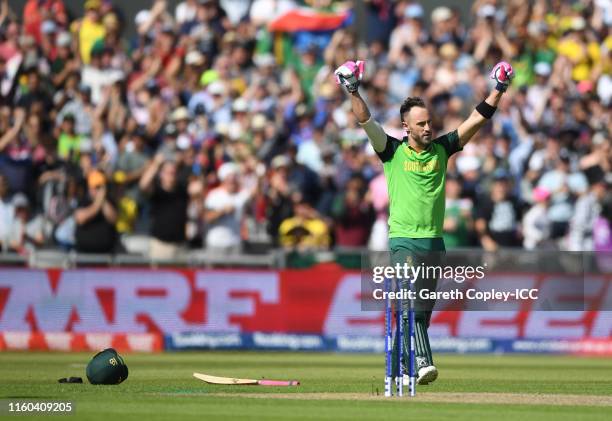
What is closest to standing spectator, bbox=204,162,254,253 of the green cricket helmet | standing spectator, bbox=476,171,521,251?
standing spectator, bbox=476,171,521,251

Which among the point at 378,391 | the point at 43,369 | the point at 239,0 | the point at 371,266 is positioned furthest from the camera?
the point at 239,0

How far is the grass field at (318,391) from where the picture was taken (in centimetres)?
1123

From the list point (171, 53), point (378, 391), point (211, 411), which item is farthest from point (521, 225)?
point (211, 411)

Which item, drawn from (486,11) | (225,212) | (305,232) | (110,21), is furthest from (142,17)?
(305,232)

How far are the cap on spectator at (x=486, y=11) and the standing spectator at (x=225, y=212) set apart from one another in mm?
6384

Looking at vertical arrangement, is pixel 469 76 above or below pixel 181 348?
above

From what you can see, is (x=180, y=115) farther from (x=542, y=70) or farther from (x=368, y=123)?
(x=368, y=123)

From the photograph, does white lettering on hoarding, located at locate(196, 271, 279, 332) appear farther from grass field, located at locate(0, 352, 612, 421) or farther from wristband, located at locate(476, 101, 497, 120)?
wristband, located at locate(476, 101, 497, 120)

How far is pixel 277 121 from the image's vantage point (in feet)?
81.6

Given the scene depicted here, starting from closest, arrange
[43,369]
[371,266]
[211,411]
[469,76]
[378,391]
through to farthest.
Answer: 1. [211,411]
2. [378,391]
3. [43,369]
4. [371,266]
5. [469,76]

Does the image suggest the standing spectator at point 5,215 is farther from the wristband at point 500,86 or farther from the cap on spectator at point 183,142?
the wristband at point 500,86

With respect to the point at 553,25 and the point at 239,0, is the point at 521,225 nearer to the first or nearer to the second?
the point at 553,25

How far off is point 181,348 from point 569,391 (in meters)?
9.14

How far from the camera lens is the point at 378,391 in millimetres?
13258
